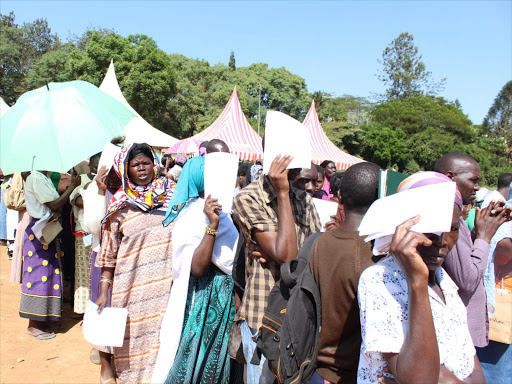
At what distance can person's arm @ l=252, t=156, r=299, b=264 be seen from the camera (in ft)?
7.25

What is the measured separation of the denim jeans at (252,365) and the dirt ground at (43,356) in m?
2.39

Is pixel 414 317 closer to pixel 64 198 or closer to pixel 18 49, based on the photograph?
pixel 64 198

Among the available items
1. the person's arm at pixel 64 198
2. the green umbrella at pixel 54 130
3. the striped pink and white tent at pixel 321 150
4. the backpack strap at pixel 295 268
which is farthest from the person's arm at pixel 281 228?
the striped pink and white tent at pixel 321 150

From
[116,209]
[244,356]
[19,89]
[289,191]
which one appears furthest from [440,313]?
[19,89]

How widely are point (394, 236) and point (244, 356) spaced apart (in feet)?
5.07

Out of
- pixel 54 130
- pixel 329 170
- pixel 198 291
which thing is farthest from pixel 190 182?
pixel 329 170

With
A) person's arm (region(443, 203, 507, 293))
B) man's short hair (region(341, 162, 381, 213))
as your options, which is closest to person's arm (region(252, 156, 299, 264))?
man's short hair (region(341, 162, 381, 213))

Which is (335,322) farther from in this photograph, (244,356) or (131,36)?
(131,36)

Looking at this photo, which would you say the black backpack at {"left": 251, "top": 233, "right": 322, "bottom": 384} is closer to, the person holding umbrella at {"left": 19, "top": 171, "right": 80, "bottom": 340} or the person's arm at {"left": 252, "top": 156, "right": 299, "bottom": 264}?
the person's arm at {"left": 252, "top": 156, "right": 299, "bottom": 264}

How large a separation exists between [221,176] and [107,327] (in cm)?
139

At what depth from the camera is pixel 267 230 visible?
7.51 feet

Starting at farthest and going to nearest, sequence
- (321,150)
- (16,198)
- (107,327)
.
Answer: (321,150)
(16,198)
(107,327)

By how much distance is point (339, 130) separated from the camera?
37.0 metres

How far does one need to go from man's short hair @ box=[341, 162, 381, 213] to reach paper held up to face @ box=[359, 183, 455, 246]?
0.37 m
